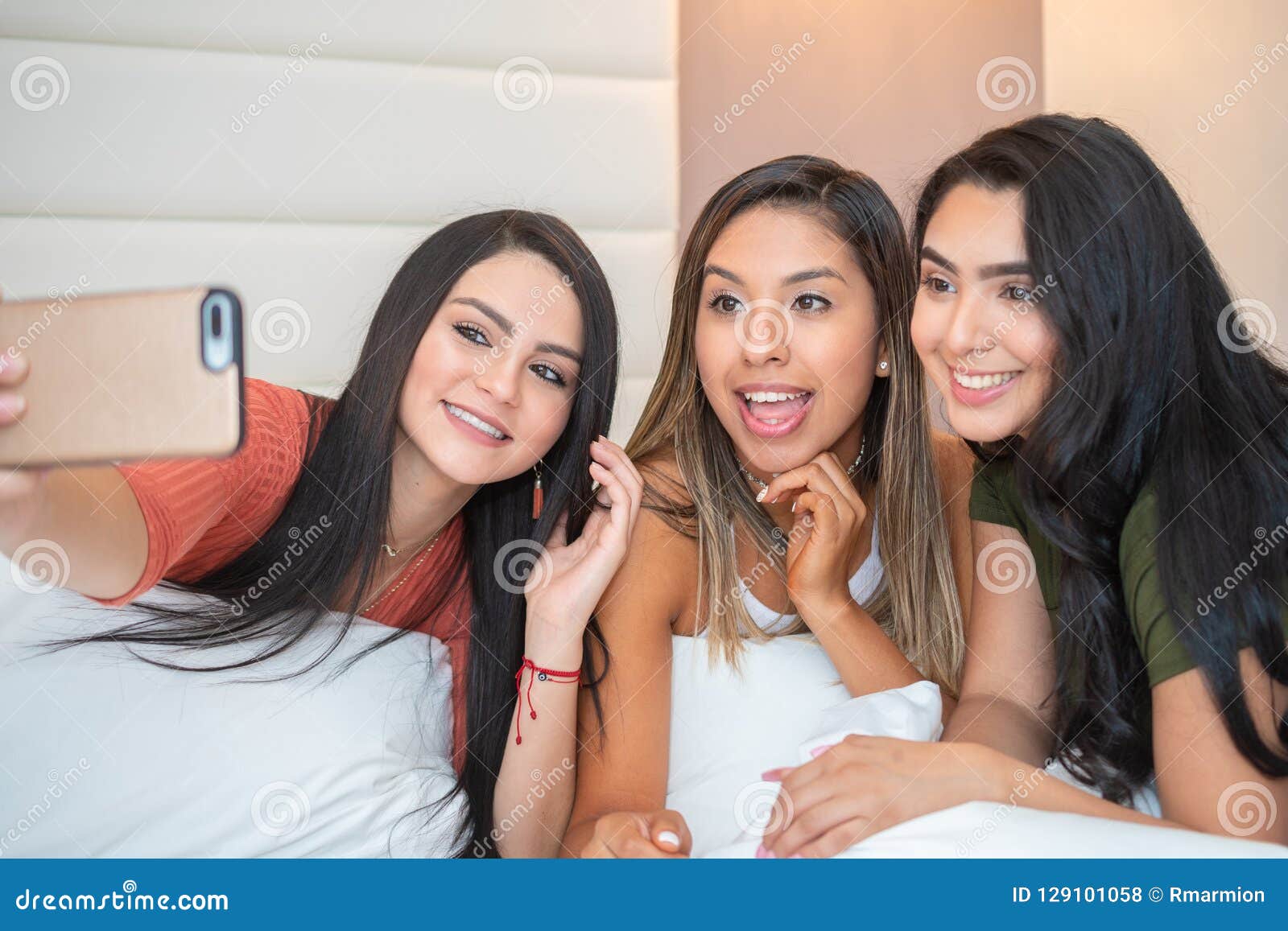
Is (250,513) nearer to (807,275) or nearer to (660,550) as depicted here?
(660,550)

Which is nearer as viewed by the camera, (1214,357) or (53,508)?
(53,508)

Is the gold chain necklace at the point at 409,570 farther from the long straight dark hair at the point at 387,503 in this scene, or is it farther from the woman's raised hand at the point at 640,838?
the woman's raised hand at the point at 640,838

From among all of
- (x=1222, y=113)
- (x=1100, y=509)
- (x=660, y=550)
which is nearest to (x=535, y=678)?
(x=660, y=550)

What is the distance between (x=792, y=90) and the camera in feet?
8.05

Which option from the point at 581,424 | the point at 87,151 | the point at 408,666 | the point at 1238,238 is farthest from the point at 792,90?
the point at 408,666

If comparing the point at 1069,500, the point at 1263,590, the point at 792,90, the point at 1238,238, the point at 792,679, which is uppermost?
the point at 792,90

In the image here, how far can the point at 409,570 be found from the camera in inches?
60.8

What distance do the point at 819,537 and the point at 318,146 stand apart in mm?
1298

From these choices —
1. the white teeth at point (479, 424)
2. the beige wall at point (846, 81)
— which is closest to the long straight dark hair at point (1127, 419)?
the white teeth at point (479, 424)

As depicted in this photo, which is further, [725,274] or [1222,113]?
[1222,113]

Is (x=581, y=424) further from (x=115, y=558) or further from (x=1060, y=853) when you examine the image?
(x=1060, y=853)

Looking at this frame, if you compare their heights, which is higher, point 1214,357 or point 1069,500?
point 1214,357

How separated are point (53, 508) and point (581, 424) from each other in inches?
26.8

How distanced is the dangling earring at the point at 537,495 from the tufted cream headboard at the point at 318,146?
0.65 meters
